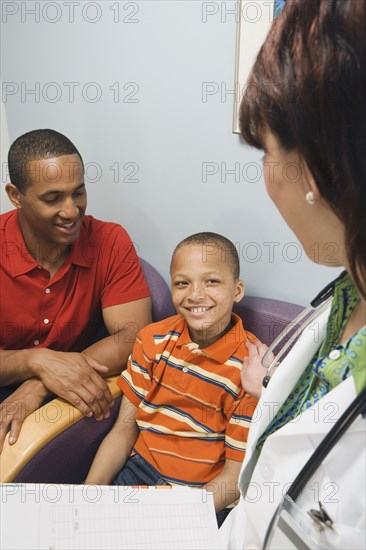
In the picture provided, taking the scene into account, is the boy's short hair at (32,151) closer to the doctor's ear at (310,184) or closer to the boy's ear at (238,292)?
the boy's ear at (238,292)

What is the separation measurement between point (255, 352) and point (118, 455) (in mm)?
514

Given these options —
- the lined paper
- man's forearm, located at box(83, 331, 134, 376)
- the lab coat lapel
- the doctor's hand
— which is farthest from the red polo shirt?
the lab coat lapel

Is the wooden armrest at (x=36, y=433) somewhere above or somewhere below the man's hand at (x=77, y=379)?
below

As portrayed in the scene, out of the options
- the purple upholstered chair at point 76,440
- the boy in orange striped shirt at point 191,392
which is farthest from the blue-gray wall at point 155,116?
the boy in orange striped shirt at point 191,392

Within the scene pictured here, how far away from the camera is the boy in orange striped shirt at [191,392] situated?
4.83ft

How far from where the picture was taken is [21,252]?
1.82 meters

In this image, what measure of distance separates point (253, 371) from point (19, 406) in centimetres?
69

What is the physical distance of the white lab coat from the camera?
2.32 feet

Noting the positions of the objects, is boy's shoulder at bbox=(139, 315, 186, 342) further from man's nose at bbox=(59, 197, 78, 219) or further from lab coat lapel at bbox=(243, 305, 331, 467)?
lab coat lapel at bbox=(243, 305, 331, 467)

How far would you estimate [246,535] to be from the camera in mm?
906

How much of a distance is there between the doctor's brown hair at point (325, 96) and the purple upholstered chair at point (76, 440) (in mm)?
966

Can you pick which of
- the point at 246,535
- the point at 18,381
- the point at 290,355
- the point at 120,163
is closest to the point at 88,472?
the point at 18,381

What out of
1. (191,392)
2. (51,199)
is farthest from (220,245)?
(51,199)

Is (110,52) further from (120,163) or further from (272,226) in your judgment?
(272,226)
